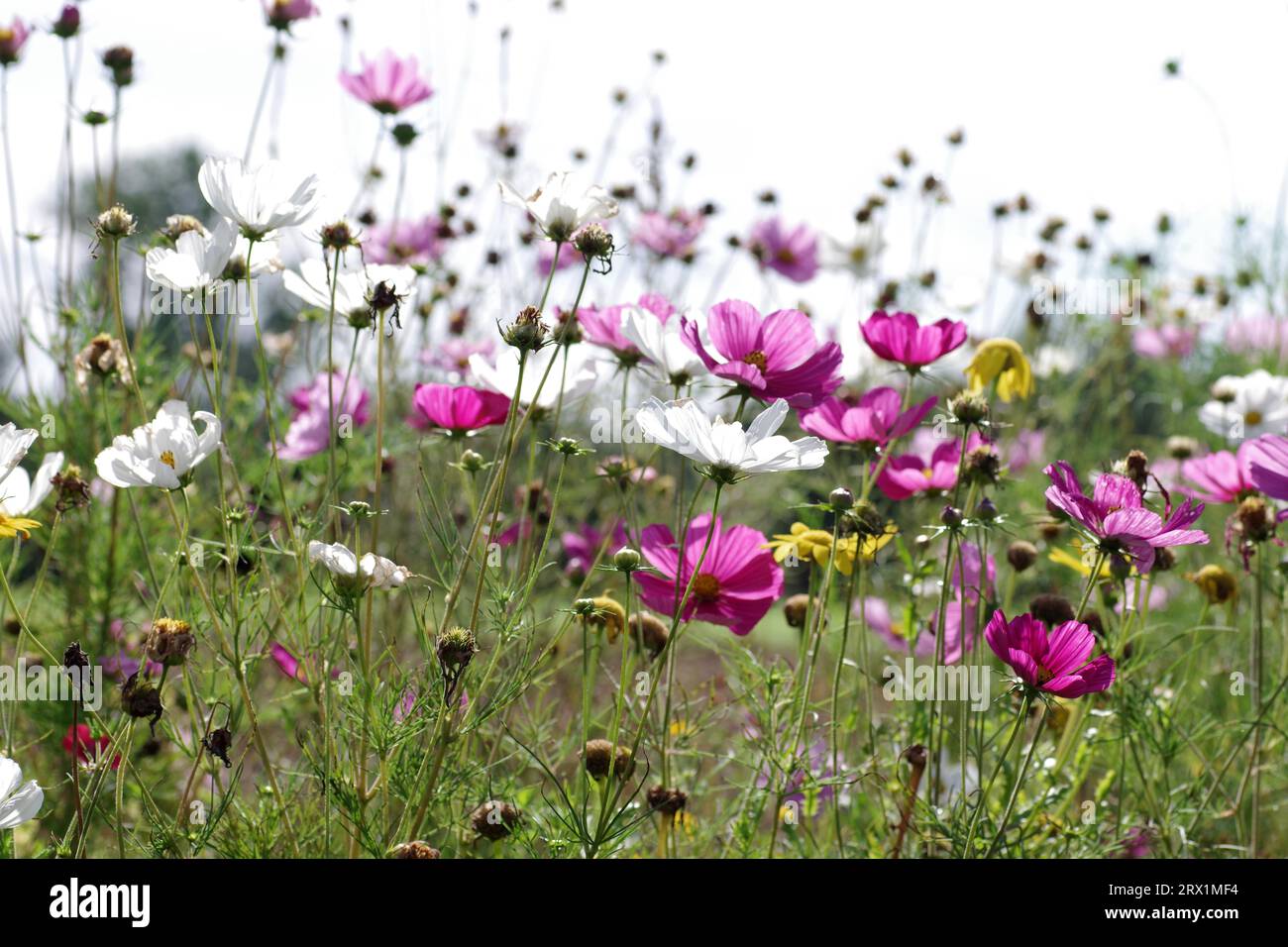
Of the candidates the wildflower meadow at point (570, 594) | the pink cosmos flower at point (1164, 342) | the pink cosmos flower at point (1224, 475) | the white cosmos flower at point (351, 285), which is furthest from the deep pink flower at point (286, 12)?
the pink cosmos flower at point (1164, 342)

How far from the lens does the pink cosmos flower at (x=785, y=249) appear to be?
90.7 inches

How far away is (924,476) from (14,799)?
794 millimetres

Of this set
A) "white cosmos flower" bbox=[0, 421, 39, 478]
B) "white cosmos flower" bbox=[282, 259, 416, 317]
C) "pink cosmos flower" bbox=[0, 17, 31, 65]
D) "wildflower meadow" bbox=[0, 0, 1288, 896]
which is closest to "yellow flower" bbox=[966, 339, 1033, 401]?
"wildflower meadow" bbox=[0, 0, 1288, 896]

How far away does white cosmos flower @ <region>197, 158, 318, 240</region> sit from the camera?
846 mm

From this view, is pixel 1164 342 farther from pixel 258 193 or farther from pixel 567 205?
pixel 258 193

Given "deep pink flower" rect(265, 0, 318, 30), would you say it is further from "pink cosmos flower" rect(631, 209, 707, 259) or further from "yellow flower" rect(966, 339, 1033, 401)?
"yellow flower" rect(966, 339, 1033, 401)

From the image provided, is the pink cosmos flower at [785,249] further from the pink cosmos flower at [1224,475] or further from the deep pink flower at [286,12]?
the pink cosmos flower at [1224,475]

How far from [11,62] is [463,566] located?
1197mm

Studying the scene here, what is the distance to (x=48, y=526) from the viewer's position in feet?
5.39

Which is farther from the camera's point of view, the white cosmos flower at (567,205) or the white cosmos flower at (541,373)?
the white cosmos flower at (541,373)

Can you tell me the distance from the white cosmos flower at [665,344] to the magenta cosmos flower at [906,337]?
149mm

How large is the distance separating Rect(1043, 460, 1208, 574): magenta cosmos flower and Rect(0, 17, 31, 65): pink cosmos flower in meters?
1.43

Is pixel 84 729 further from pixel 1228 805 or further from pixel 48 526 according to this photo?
pixel 1228 805
